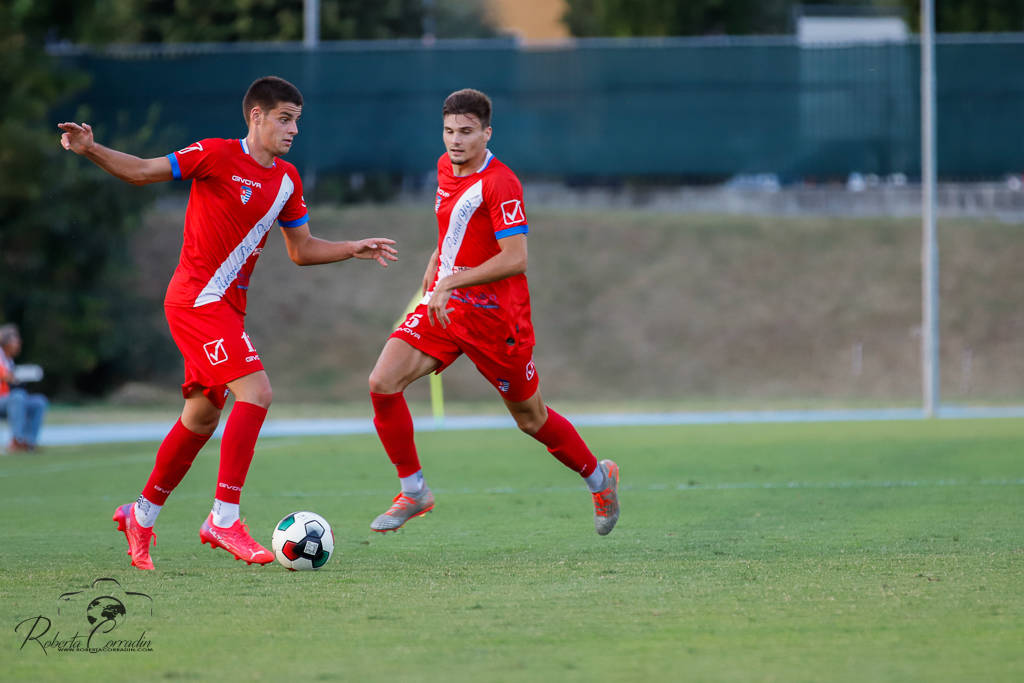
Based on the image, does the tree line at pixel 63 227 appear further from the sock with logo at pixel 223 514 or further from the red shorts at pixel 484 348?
the sock with logo at pixel 223 514

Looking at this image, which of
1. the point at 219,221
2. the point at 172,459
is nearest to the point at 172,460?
the point at 172,459

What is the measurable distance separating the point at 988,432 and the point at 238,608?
12.3m

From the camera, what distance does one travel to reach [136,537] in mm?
6371

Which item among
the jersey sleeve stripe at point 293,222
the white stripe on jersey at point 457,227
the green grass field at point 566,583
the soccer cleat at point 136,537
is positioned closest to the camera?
the green grass field at point 566,583

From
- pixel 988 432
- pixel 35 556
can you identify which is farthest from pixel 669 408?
pixel 35 556

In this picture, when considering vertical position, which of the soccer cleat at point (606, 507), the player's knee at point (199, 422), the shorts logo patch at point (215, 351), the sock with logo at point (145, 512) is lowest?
the soccer cleat at point (606, 507)

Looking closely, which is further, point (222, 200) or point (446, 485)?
point (446, 485)

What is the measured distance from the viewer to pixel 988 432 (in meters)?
15.6

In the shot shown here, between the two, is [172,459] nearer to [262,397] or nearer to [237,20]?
[262,397]

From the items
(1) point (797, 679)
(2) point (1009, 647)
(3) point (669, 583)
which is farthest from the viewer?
(3) point (669, 583)

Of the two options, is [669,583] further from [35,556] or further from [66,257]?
[66,257]

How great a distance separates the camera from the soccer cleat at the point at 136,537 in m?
6.27

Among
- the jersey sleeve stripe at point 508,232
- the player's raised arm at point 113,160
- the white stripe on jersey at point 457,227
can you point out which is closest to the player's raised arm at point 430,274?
the white stripe on jersey at point 457,227

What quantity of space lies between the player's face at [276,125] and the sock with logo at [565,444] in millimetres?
1975
